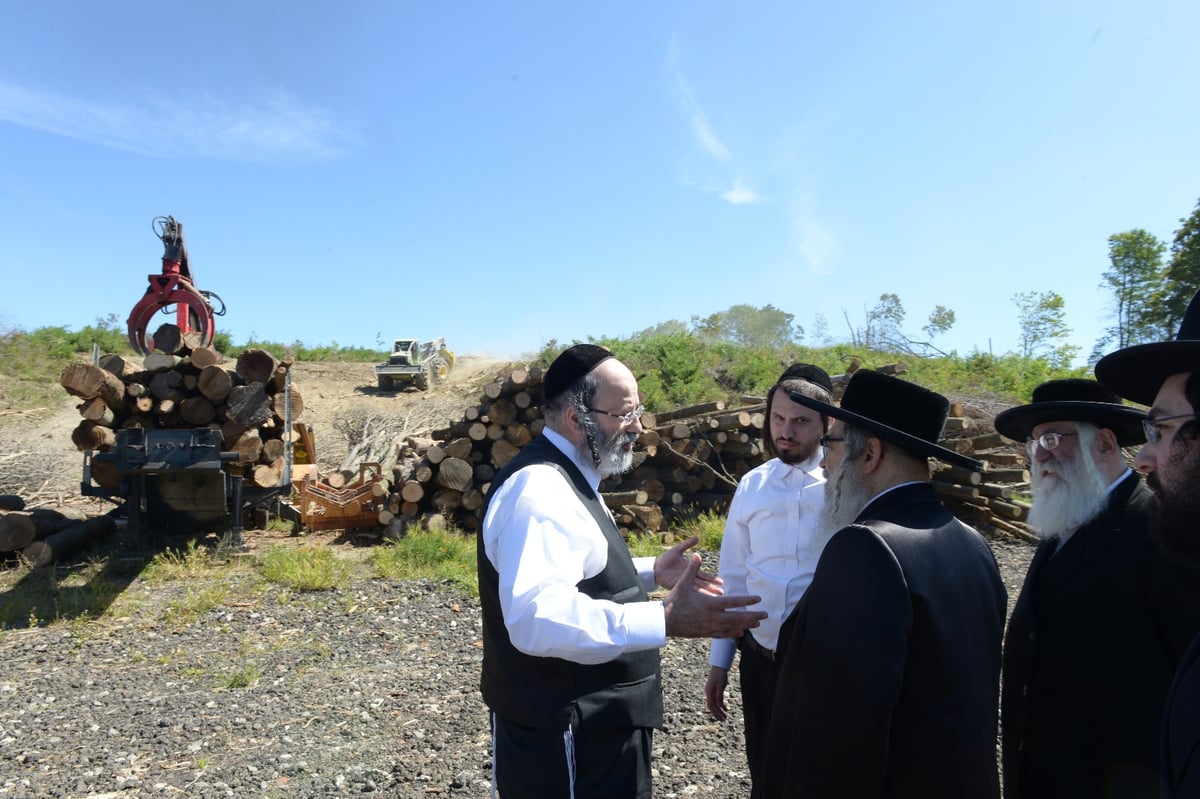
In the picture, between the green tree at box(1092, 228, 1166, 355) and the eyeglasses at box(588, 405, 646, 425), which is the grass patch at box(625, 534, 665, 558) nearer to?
the eyeglasses at box(588, 405, 646, 425)

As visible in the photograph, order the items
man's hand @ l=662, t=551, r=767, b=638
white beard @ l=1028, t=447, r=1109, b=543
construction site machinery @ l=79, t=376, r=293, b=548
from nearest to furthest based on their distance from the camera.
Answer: man's hand @ l=662, t=551, r=767, b=638 → white beard @ l=1028, t=447, r=1109, b=543 → construction site machinery @ l=79, t=376, r=293, b=548

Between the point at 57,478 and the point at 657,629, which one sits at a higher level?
the point at 657,629

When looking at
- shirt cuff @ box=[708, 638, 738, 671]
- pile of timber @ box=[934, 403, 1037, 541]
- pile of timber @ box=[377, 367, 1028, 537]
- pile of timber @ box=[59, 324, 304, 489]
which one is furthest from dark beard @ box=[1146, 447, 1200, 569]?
pile of timber @ box=[59, 324, 304, 489]

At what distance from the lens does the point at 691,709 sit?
15.0 ft

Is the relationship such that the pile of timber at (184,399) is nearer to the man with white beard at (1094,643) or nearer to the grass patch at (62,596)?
the grass patch at (62,596)

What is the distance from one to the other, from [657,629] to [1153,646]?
1351mm

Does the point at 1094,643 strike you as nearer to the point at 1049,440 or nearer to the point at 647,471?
the point at 1049,440

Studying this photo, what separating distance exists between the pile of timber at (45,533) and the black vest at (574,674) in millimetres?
8070

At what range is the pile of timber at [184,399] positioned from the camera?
8531mm

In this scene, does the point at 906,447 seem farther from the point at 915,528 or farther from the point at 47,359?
the point at 47,359

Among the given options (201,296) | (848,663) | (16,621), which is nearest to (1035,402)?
(848,663)

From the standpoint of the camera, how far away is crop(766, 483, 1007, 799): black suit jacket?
5.48 ft

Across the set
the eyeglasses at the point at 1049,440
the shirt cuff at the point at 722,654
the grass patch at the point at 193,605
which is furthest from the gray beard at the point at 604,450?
the grass patch at the point at 193,605

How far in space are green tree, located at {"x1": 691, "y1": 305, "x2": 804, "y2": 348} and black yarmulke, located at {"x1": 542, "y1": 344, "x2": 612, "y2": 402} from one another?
25.3 metres
